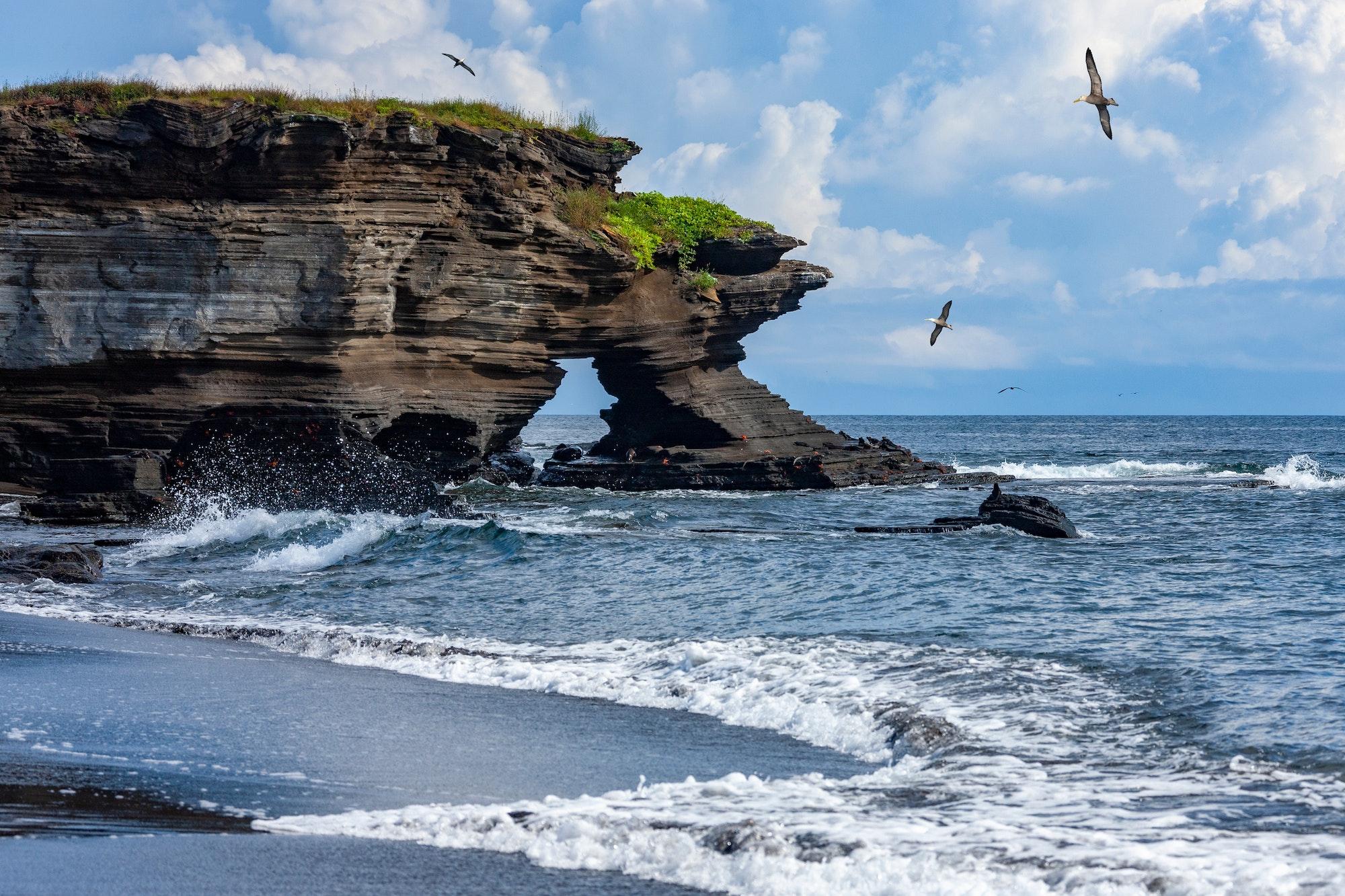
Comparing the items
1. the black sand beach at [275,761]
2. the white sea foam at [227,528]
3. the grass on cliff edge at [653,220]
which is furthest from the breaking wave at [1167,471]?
the black sand beach at [275,761]

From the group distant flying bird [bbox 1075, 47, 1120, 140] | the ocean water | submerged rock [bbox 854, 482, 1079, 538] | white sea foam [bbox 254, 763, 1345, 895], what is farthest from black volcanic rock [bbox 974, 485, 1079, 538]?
white sea foam [bbox 254, 763, 1345, 895]

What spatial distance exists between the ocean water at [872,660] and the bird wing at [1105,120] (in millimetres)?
5460

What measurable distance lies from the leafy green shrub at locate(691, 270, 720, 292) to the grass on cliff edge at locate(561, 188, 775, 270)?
19.5 inches

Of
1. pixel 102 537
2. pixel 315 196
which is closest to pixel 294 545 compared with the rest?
pixel 102 537

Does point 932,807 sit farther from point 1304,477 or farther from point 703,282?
point 1304,477

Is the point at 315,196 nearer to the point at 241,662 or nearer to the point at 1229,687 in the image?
the point at 241,662

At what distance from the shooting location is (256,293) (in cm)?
2302

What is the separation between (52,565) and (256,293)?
9423 mm

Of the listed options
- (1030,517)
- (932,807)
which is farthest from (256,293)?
(932,807)

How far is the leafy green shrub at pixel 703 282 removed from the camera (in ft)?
97.4

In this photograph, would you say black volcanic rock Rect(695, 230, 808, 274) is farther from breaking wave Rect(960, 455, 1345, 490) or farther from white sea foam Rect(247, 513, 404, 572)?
white sea foam Rect(247, 513, 404, 572)

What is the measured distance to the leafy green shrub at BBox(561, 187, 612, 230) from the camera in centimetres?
2719

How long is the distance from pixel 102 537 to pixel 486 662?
11780mm

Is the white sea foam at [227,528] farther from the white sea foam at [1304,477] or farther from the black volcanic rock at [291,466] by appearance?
the white sea foam at [1304,477]
